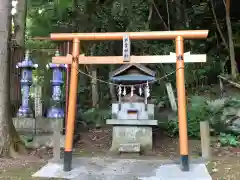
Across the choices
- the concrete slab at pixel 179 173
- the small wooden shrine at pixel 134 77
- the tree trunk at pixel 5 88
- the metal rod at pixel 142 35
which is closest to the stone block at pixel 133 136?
the small wooden shrine at pixel 134 77

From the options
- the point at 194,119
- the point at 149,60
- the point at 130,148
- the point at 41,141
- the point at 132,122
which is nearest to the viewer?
the point at 149,60

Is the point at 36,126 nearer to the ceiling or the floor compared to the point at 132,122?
nearer to the floor

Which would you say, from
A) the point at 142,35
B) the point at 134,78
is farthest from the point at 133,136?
the point at 142,35

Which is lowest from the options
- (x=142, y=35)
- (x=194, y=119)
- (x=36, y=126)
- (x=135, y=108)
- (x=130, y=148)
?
(x=130, y=148)

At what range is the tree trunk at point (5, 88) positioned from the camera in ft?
22.2

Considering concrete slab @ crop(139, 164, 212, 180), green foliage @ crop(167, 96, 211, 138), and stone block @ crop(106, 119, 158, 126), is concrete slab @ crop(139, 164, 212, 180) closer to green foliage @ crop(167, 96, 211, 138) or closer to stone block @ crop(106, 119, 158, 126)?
stone block @ crop(106, 119, 158, 126)

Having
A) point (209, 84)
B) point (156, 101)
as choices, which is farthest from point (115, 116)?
point (209, 84)

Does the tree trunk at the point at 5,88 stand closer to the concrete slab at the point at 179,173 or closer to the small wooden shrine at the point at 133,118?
the small wooden shrine at the point at 133,118

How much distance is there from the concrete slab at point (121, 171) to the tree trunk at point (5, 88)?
1087 mm

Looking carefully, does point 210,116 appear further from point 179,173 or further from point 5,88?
point 5,88

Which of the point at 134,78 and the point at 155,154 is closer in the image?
the point at 155,154

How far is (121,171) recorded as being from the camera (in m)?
5.95

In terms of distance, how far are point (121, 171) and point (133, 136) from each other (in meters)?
2.13

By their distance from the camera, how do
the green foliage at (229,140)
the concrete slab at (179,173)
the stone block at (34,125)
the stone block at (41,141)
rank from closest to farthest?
1. the concrete slab at (179,173)
2. the green foliage at (229,140)
3. the stone block at (41,141)
4. the stone block at (34,125)
